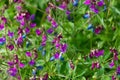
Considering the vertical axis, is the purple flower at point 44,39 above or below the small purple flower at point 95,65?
above

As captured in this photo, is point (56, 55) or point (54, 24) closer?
point (56, 55)

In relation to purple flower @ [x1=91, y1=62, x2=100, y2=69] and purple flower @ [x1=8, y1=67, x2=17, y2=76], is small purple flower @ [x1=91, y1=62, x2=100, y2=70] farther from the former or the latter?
purple flower @ [x1=8, y1=67, x2=17, y2=76]

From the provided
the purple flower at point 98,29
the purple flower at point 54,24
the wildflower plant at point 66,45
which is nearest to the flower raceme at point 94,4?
the wildflower plant at point 66,45

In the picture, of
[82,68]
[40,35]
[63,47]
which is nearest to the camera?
[63,47]

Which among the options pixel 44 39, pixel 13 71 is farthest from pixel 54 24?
pixel 13 71

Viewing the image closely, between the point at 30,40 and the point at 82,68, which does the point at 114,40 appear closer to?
the point at 82,68

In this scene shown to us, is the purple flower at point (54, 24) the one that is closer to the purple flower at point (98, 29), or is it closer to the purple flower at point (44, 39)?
the purple flower at point (44, 39)

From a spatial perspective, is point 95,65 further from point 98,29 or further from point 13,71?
point 13,71

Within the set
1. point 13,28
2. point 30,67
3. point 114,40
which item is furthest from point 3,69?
point 114,40

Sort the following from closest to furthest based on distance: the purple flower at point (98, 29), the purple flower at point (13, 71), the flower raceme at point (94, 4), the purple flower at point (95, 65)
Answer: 1. the purple flower at point (95, 65)
2. the purple flower at point (13, 71)
3. the flower raceme at point (94, 4)
4. the purple flower at point (98, 29)
